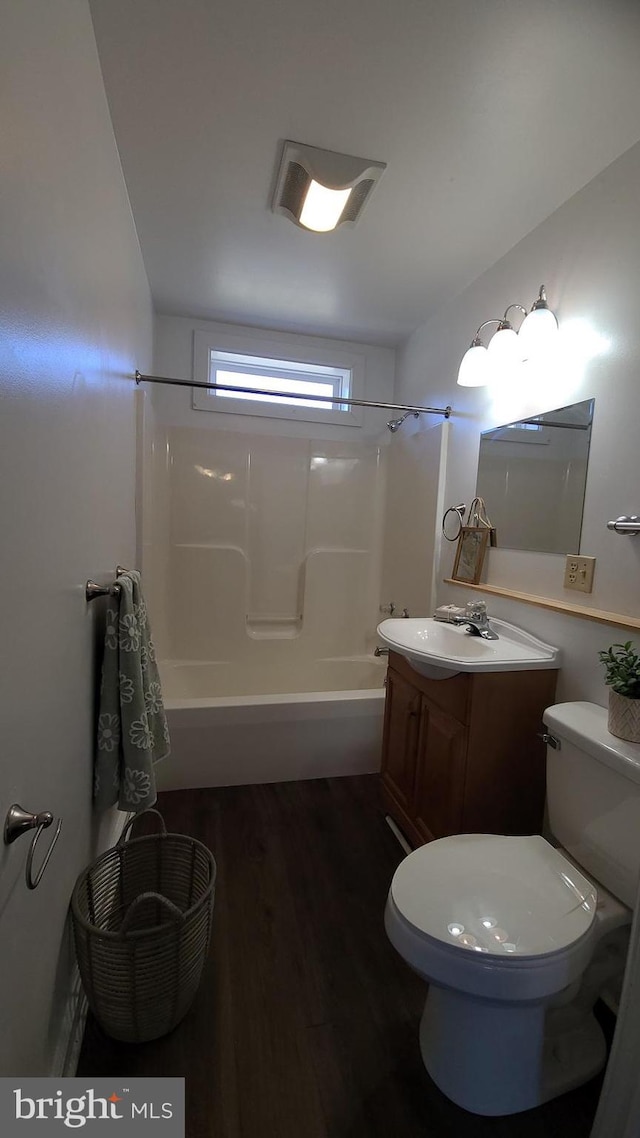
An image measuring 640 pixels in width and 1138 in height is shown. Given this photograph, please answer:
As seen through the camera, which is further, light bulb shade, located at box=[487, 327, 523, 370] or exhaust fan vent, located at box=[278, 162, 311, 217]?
light bulb shade, located at box=[487, 327, 523, 370]

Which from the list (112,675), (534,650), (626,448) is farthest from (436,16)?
(112,675)

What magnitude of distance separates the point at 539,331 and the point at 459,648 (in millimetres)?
1128

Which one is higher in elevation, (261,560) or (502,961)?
(261,560)

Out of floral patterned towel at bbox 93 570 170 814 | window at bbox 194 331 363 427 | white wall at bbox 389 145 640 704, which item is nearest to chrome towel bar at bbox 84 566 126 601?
floral patterned towel at bbox 93 570 170 814

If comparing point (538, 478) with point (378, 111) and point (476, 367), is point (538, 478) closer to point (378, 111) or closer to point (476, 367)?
point (476, 367)

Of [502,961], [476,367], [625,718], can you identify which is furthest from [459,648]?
[476,367]

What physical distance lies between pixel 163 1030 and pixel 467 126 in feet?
8.21

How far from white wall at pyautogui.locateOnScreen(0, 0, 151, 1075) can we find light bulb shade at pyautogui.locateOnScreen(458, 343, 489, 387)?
52.0 inches

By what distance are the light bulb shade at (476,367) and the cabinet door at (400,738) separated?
126 centimetres

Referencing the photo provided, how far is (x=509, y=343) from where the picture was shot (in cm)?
158

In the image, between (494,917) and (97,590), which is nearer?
(494,917)

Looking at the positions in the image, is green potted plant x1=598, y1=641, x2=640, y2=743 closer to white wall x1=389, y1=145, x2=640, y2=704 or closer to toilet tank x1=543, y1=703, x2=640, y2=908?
toilet tank x1=543, y1=703, x2=640, y2=908

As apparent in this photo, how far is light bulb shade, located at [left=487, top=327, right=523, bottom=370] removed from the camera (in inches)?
61.6

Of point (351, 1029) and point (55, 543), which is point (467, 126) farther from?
point (351, 1029)
